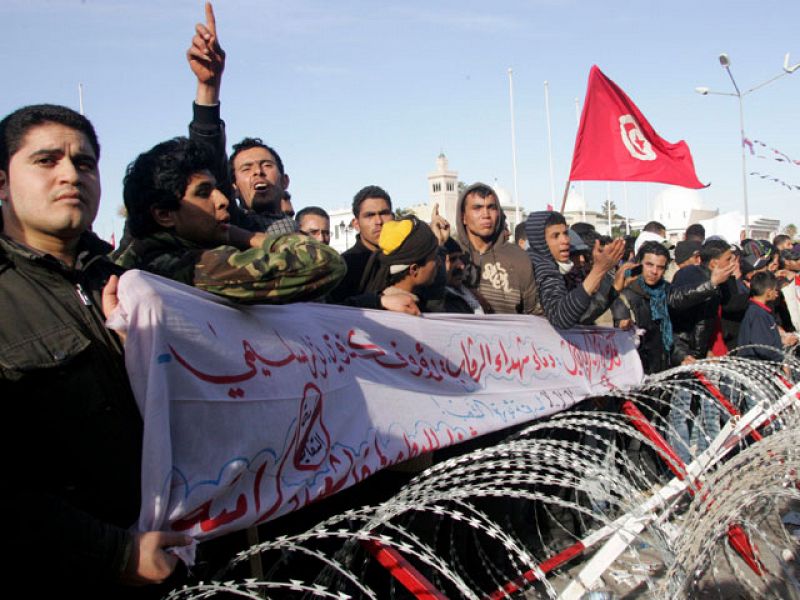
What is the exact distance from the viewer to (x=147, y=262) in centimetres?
271

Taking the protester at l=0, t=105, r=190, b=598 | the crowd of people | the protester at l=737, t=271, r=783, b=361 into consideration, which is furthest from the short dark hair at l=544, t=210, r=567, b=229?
the protester at l=0, t=105, r=190, b=598

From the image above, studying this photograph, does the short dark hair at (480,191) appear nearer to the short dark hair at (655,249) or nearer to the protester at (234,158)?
the protester at (234,158)

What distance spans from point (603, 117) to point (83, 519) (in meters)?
6.89

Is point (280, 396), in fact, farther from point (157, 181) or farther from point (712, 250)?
point (712, 250)

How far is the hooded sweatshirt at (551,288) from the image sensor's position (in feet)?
15.3

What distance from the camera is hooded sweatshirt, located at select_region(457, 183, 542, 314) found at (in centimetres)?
496

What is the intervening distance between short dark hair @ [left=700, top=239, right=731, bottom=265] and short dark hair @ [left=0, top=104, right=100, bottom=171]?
605 cm

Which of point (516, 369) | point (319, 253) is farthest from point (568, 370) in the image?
point (319, 253)

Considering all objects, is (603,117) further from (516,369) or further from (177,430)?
(177,430)

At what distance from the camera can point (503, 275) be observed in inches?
197

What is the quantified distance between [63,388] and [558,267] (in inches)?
155

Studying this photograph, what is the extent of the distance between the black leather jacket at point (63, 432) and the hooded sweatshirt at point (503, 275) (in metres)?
3.18

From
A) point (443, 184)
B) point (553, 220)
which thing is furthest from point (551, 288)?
point (443, 184)

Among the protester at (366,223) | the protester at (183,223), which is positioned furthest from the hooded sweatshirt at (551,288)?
the protester at (183,223)
